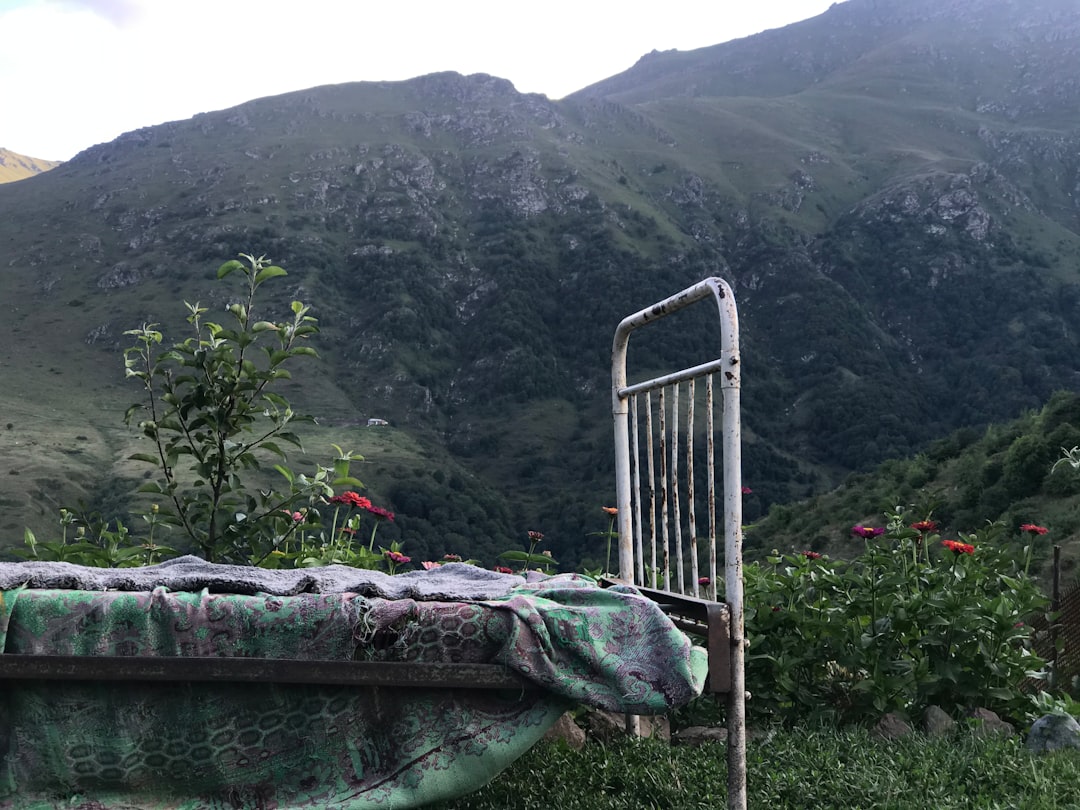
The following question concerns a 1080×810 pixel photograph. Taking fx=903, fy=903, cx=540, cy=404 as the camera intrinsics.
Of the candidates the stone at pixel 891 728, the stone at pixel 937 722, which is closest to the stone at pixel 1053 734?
the stone at pixel 937 722

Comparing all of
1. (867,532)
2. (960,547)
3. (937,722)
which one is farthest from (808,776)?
(867,532)

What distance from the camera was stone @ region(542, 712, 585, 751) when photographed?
131 inches

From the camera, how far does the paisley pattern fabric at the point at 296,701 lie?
2.14m

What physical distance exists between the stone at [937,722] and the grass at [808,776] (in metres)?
0.09

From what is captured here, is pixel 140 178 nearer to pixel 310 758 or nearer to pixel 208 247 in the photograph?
pixel 208 247

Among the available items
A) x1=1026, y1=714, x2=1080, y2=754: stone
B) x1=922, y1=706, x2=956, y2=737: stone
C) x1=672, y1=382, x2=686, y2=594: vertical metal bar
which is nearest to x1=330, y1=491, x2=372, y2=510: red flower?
x1=672, y1=382, x2=686, y2=594: vertical metal bar

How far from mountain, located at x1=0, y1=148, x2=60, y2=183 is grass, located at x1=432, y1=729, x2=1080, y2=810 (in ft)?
640

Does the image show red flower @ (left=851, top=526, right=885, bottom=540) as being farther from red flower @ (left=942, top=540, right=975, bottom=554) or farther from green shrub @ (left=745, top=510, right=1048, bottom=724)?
red flower @ (left=942, top=540, right=975, bottom=554)

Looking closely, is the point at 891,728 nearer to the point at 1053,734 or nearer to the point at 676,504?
the point at 1053,734

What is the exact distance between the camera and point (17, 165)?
588 ft

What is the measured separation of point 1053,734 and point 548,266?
8515 cm

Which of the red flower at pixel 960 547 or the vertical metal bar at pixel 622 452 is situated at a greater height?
the vertical metal bar at pixel 622 452

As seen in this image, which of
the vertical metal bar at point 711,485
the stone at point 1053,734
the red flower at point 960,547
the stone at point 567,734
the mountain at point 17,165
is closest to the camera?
the vertical metal bar at point 711,485

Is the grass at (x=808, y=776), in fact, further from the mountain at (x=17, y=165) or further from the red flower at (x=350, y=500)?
A: the mountain at (x=17, y=165)
